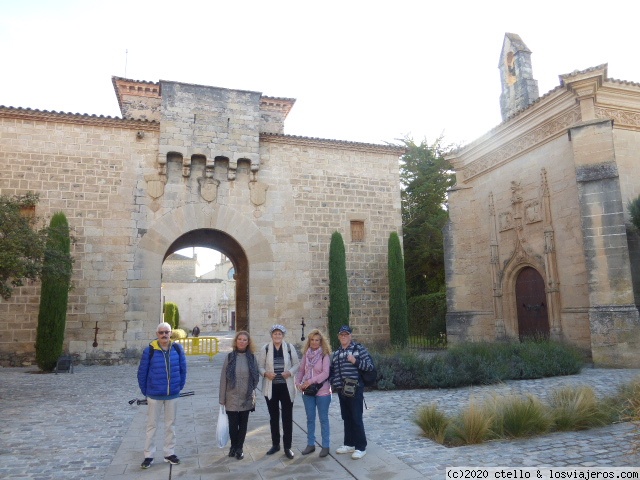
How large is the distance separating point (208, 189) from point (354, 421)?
37.7 feet

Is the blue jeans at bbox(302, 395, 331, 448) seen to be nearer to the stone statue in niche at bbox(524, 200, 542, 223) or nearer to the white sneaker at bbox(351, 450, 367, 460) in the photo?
the white sneaker at bbox(351, 450, 367, 460)

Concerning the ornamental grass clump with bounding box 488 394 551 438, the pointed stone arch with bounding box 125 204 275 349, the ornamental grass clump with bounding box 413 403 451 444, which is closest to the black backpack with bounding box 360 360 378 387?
the ornamental grass clump with bounding box 413 403 451 444

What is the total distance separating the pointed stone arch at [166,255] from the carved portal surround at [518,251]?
25.3 ft

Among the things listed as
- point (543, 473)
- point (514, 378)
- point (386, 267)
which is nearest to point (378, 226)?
point (386, 267)

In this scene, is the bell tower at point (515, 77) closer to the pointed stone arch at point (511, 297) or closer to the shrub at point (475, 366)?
the pointed stone arch at point (511, 297)

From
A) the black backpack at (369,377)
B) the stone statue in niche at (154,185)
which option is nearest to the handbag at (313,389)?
the black backpack at (369,377)

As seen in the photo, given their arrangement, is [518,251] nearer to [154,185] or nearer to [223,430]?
[154,185]

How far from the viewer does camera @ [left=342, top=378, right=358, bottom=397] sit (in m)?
5.14

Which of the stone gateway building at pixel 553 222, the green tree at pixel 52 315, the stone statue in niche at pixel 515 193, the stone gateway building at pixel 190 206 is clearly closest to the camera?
the stone gateway building at pixel 553 222

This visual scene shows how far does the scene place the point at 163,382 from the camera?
5.14 meters

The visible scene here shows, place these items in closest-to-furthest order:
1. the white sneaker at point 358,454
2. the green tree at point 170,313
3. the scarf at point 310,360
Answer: the white sneaker at point 358,454 < the scarf at point 310,360 < the green tree at point 170,313

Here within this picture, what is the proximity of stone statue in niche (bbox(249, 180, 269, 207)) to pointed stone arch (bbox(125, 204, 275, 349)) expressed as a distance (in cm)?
72

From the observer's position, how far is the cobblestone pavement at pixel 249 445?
15.4 ft

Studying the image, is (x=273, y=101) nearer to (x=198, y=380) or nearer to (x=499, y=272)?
(x=499, y=272)
